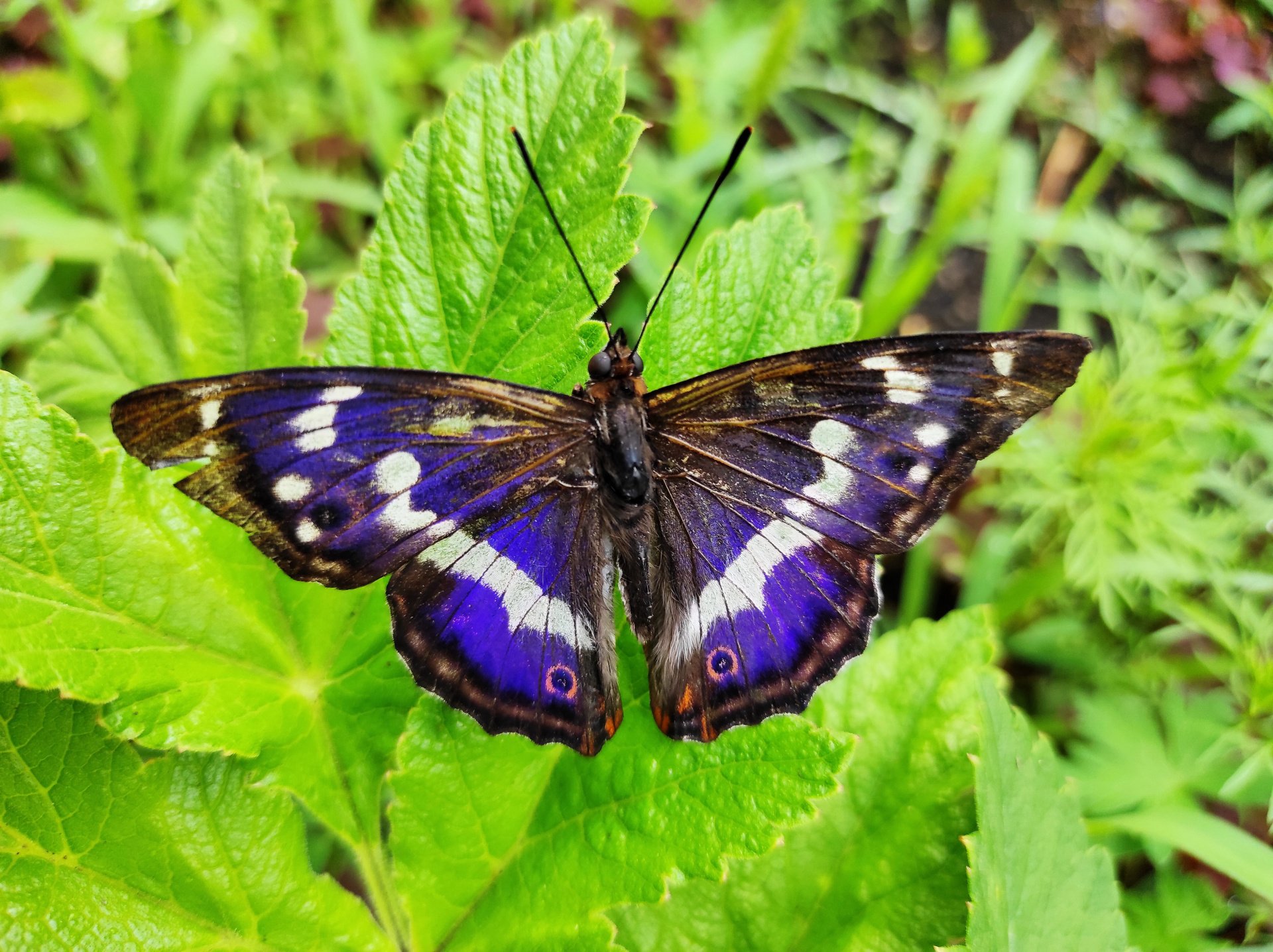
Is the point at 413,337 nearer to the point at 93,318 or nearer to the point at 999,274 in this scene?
the point at 93,318

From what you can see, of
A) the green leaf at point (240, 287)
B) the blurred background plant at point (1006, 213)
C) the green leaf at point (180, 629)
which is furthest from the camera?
the blurred background plant at point (1006, 213)

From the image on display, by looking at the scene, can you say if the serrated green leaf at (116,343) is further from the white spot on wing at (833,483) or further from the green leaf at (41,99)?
the green leaf at (41,99)

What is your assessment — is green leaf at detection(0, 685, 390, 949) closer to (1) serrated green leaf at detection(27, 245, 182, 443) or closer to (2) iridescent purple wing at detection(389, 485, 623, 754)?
(2) iridescent purple wing at detection(389, 485, 623, 754)

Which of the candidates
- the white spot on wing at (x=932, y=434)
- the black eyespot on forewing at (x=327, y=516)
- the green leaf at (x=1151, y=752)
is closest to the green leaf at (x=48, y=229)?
the black eyespot on forewing at (x=327, y=516)

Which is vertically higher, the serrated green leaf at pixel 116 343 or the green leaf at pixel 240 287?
the green leaf at pixel 240 287

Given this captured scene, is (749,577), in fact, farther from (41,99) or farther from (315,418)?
(41,99)

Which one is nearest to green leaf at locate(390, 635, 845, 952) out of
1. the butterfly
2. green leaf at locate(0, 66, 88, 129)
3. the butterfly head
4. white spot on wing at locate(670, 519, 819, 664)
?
the butterfly

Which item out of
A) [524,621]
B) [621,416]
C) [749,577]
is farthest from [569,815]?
[621,416]

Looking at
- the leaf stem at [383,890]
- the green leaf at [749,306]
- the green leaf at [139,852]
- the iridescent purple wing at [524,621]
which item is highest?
the green leaf at [749,306]

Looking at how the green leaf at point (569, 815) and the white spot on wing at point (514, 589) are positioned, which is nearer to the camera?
the green leaf at point (569, 815)
